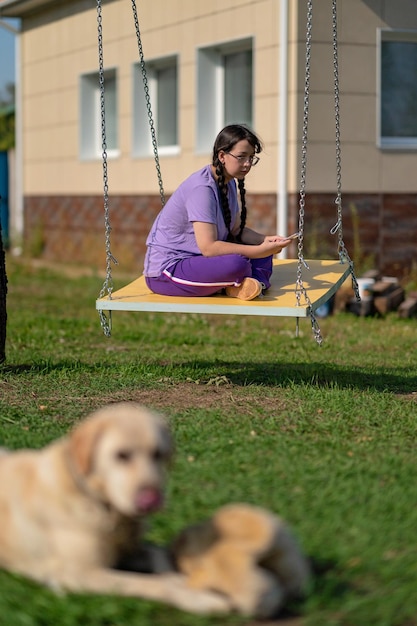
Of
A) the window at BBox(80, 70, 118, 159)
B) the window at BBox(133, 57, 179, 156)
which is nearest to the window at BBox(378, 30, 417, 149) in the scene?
the window at BBox(133, 57, 179, 156)

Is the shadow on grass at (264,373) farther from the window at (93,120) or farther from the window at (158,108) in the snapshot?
the window at (93,120)

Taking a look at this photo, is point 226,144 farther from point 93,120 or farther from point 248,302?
point 93,120

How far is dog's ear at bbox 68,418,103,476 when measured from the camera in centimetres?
294

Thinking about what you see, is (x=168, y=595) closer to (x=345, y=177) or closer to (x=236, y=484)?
(x=236, y=484)

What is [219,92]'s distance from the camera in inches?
530

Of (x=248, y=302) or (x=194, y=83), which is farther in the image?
(x=194, y=83)

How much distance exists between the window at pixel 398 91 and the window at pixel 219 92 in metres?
Result: 1.70

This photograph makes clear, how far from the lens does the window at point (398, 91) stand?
1205 cm

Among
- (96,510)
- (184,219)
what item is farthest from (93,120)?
(96,510)

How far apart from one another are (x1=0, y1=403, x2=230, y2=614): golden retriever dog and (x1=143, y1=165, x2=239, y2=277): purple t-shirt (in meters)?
3.23

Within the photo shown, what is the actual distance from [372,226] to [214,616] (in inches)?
371

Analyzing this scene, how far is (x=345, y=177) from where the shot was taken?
11789mm

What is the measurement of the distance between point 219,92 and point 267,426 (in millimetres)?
8932

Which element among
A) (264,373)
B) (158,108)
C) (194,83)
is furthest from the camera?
(158,108)
